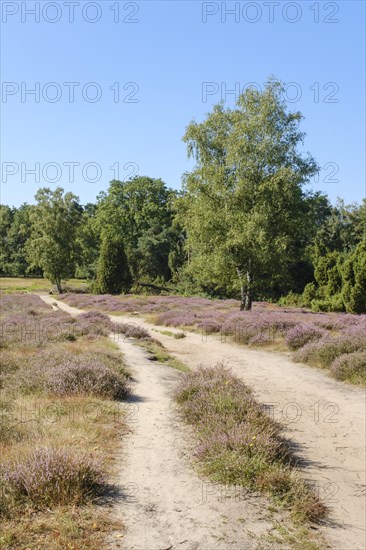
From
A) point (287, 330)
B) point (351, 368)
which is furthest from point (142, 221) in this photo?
point (351, 368)

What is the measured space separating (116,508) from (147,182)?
76192 mm

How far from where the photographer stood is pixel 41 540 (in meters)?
4.28

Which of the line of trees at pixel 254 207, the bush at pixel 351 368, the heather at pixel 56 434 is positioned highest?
the line of trees at pixel 254 207

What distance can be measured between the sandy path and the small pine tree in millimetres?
34102

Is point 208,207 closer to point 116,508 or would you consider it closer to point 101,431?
point 101,431

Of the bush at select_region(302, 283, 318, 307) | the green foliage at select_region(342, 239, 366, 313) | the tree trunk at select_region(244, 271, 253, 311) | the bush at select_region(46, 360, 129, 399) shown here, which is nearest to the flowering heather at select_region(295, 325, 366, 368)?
the bush at select_region(46, 360, 129, 399)

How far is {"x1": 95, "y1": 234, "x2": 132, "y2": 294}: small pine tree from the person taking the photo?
51969mm

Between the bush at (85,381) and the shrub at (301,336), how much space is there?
30.6 ft

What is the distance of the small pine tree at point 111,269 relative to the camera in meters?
52.0

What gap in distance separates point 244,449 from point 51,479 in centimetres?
283

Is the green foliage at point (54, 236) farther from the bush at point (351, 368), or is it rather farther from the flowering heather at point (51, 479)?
the flowering heather at point (51, 479)

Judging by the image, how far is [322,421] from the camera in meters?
9.99

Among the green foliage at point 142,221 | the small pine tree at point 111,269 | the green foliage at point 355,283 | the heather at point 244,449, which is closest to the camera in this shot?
the heather at point 244,449

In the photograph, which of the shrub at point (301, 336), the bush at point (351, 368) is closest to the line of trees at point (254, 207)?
the shrub at point (301, 336)
